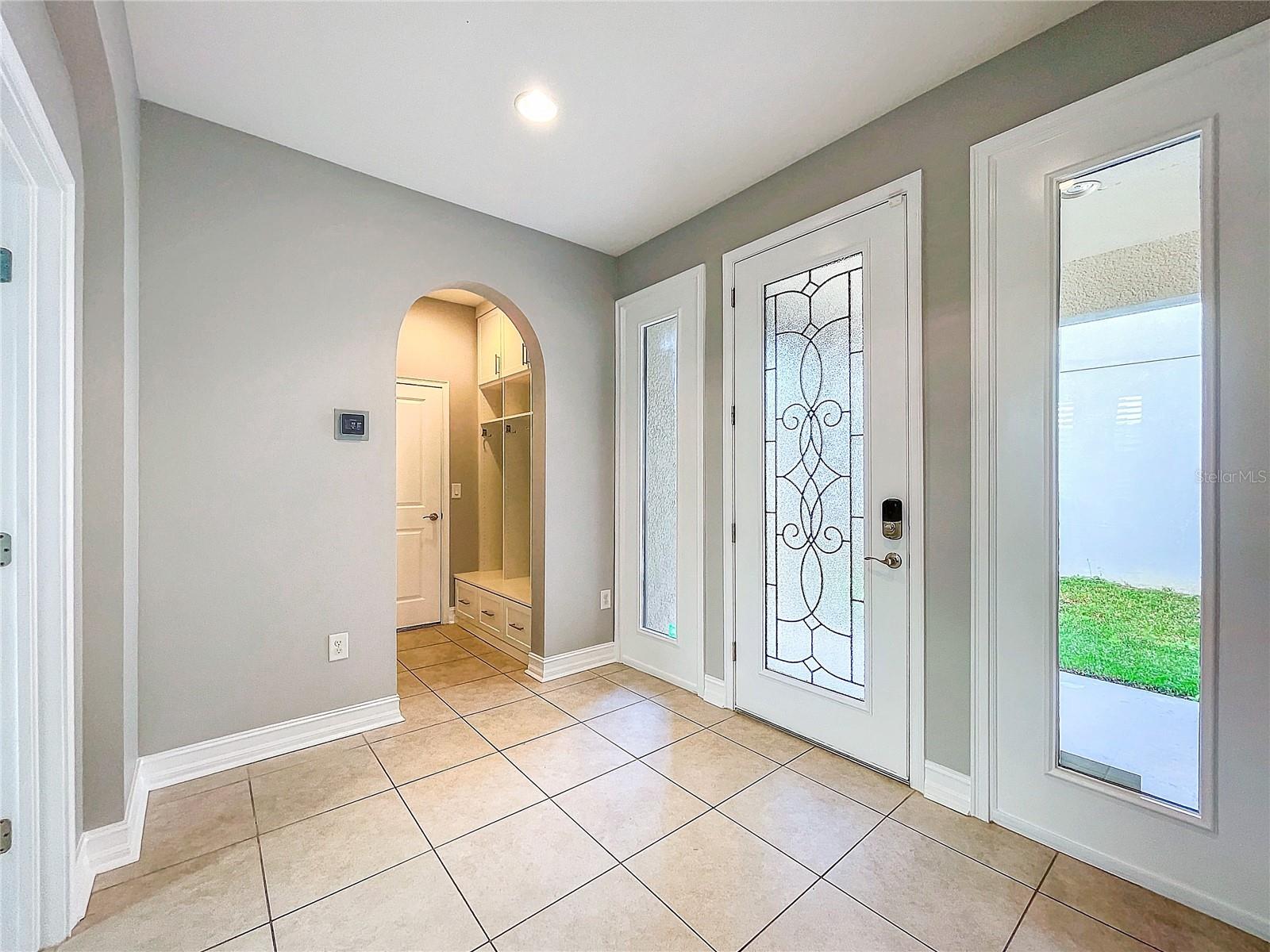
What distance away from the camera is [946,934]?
1.45 metres

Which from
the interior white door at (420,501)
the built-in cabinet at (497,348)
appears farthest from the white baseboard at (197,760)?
the built-in cabinet at (497,348)

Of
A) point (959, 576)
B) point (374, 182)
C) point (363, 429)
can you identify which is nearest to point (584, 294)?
point (374, 182)

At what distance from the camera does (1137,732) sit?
64.1 inches

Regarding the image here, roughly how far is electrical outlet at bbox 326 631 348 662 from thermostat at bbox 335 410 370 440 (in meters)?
0.90

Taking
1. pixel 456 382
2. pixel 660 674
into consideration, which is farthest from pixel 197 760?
pixel 456 382

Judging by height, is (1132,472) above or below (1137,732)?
above

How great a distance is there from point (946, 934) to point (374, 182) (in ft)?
11.4

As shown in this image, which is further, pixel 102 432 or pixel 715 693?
pixel 715 693

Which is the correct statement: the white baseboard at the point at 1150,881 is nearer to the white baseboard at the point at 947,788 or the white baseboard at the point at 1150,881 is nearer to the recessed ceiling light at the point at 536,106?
the white baseboard at the point at 947,788

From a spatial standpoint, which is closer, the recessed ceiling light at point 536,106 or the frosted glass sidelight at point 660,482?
the recessed ceiling light at point 536,106

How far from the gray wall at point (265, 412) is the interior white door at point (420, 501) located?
5.46 feet

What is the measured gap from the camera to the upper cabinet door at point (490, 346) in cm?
435

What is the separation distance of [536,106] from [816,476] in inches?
72.6

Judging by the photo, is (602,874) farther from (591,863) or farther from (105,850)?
(105,850)
